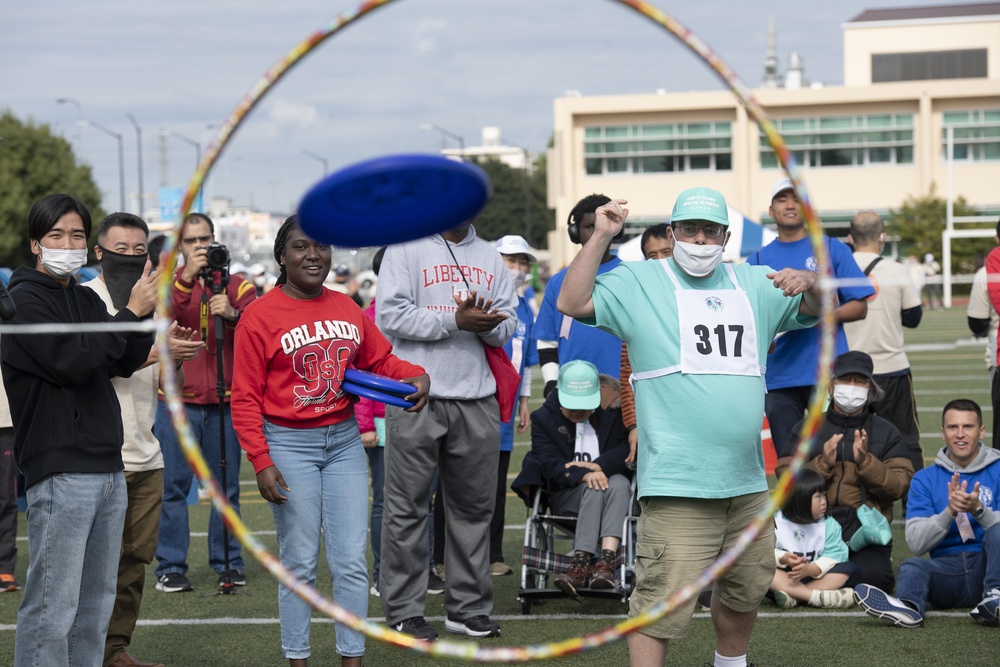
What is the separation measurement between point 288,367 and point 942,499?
4016mm

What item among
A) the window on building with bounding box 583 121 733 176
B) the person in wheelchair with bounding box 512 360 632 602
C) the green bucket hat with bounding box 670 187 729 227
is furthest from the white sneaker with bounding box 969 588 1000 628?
the window on building with bounding box 583 121 733 176

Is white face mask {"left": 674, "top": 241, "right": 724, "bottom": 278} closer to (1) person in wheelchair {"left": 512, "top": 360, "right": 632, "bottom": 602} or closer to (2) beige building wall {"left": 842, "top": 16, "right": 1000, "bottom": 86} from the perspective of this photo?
(1) person in wheelchair {"left": 512, "top": 360, "right": 632, "bottom": 602}

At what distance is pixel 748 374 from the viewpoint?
4.95m

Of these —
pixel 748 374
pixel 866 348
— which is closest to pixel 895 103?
pixel 866 348

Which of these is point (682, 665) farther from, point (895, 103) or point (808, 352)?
point (895, 103)

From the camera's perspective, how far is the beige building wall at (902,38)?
73312 mm

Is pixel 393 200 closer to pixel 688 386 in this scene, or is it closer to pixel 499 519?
pixel 688 386

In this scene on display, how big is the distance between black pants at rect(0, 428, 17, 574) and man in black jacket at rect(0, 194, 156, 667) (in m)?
3.50

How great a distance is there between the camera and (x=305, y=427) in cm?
554

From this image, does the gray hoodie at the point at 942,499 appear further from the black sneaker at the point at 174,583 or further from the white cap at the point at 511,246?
the black sneaker at the point at 174,583

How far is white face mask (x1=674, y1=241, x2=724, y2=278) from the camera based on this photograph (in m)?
4.93

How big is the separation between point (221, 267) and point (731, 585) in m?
3.98

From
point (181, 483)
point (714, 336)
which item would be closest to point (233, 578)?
point (181, 483)

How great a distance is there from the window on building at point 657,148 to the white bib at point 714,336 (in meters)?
59.5
